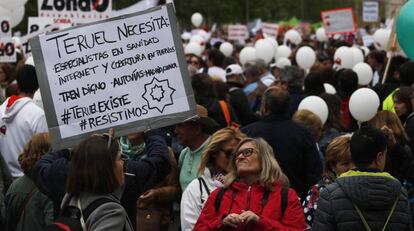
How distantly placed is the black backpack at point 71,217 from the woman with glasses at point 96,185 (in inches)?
0.6

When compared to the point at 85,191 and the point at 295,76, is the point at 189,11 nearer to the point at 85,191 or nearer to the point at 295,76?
the point at 295,76

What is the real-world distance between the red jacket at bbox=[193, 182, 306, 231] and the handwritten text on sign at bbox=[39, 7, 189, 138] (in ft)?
2.51

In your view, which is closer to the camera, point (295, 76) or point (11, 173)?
point (11, 173)

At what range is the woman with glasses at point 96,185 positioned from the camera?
5.04 meters

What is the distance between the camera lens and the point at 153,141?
6.39 m

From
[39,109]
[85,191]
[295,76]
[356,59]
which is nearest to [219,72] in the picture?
[356,59]

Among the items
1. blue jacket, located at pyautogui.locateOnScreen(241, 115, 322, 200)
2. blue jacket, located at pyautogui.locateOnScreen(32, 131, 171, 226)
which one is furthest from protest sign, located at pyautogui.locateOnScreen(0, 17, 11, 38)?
blue jacket, located at pyautogui.locateOnScreen(32, 131, 171, 226)

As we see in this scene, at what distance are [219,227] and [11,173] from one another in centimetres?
336

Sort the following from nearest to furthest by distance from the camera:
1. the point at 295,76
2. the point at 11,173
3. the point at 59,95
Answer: the point at 59,95
the point at 11,173
the point at 295,76

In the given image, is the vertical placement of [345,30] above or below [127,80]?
below

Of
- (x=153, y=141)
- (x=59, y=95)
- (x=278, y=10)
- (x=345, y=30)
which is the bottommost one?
(x=278, y=10)

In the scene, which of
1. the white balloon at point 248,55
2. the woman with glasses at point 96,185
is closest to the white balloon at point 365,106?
the woman with glasses at point 96,185

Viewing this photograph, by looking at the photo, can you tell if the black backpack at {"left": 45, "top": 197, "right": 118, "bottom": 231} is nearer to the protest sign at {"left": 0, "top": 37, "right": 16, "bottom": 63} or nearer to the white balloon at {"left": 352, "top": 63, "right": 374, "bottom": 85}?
the white balloon at {"left": 352, "top": 63, "right": 374, "bottom": 85}

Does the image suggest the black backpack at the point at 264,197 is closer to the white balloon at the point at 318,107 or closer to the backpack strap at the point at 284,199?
the backpack strap at the point at 284,199
